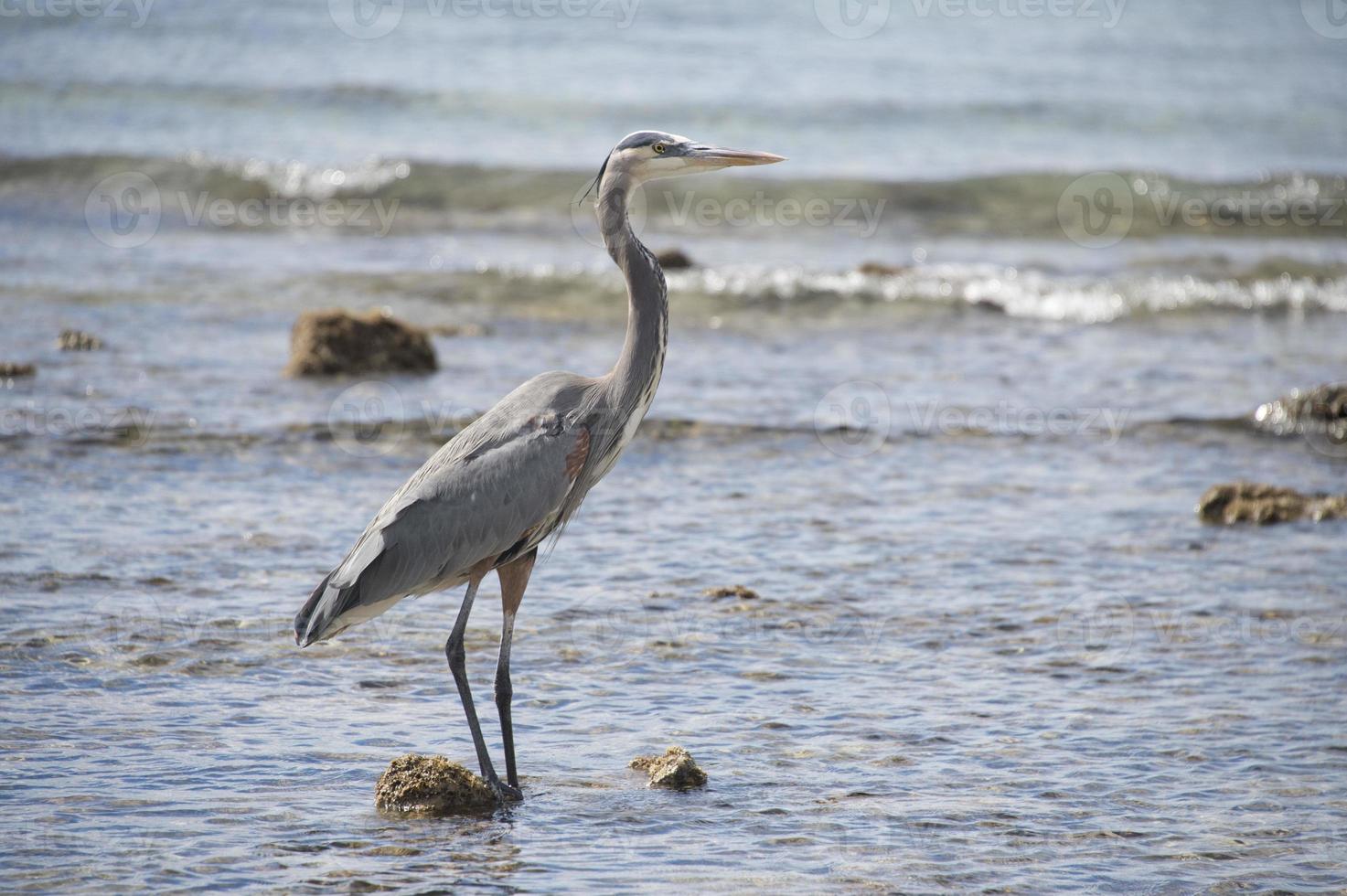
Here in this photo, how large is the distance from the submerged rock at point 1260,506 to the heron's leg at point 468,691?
193 inches

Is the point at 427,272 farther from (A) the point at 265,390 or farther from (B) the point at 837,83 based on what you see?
(B) the point at 837,83

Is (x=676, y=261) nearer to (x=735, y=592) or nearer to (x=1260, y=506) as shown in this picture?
(x=1260, y=506)

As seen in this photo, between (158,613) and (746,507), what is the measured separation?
11.1 ft

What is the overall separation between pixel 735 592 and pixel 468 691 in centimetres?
225

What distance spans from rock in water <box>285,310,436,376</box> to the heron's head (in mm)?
6099

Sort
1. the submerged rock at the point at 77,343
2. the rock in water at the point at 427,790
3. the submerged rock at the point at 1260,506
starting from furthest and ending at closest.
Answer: the submerged rock at the point at 77,343 < the submerged rock at the point at 1260,506 < the rock in water at the point at 427,790

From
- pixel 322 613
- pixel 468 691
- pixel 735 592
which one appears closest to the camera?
pixel 322 613

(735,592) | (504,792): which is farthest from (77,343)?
(504,792)

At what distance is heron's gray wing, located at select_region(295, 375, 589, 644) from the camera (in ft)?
17.1

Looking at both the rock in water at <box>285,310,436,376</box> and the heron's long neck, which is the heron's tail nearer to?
the heron's long neck

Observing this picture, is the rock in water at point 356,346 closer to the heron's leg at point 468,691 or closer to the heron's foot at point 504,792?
the heron's leg at point 468,691

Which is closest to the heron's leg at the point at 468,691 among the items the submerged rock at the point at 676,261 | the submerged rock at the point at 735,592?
the submerged rock at the point at 735,592

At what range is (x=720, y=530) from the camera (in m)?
8.41

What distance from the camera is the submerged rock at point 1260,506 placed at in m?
8.69
